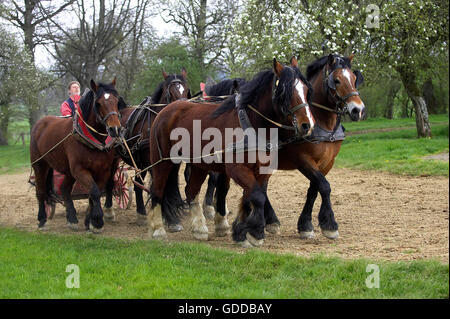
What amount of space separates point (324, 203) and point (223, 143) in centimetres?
146

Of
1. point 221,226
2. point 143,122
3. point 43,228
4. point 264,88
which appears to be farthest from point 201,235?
point 43,228

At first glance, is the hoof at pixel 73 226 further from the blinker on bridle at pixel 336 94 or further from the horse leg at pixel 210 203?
the blinker on bridle at pixel 336 94

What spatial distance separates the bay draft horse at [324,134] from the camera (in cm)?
612

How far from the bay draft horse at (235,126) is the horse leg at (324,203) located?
568 mm

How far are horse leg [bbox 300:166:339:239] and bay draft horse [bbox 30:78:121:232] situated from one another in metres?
2.68

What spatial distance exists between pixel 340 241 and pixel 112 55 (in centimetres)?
2315

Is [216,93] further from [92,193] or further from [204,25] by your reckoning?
[204,25]

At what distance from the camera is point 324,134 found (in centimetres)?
630

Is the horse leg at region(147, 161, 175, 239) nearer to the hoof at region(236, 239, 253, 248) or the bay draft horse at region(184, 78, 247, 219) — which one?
the bay draft horse at region(184, 78, 247, 219)

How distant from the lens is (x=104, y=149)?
23.9 ft

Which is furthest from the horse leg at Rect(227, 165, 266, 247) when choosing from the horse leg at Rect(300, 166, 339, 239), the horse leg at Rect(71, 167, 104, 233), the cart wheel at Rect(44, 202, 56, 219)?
the cart wheel at Rect(44, 202, 56, 219)

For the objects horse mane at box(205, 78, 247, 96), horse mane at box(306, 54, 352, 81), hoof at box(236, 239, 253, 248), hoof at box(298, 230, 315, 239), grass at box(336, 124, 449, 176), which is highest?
horse mane at box(306, 54, 352, 81)

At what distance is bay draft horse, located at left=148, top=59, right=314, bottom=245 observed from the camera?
5555 millimetres
